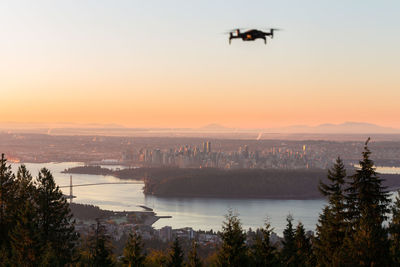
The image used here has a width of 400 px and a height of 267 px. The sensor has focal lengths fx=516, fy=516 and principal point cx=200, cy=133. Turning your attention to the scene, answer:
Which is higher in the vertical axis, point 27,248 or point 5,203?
point 5,203

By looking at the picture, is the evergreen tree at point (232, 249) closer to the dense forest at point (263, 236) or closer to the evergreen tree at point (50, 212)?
the dense forest at point (263, 236)

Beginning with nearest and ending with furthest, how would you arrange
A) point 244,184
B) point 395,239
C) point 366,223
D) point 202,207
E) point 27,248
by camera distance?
point 366,223, point 395,239, point 27,248, point 202,207, point 244,184

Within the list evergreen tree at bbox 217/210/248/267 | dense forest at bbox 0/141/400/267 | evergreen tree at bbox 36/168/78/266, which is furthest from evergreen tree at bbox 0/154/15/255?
evergreen tree at bbox 217/210/248/267

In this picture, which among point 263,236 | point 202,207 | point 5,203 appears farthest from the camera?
point 202,207

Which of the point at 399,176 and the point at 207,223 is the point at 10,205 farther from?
the point at 399,176

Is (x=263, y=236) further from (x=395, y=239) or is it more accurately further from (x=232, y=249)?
(x=395, y=239)

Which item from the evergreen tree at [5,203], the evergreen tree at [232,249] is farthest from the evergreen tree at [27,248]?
the evergreen tree at [232,249]

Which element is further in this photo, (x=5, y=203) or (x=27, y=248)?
(x=5, y=203)

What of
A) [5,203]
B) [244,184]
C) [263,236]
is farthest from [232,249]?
[244,184]
